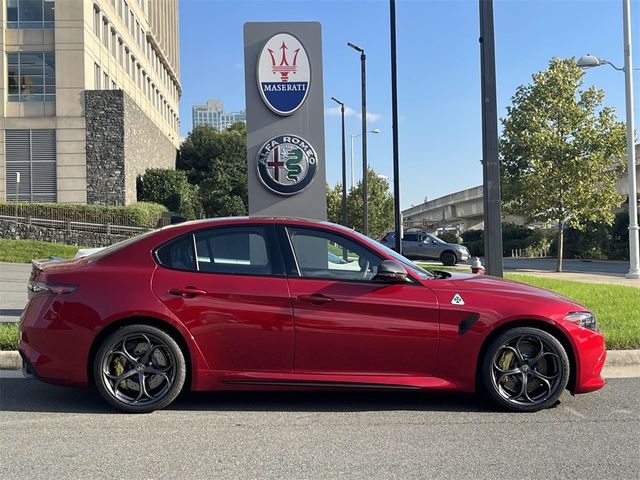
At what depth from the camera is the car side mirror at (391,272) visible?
500 centimetres

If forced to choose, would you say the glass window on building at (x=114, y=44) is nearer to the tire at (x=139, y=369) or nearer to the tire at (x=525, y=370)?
the tire at (x=139, y=369)

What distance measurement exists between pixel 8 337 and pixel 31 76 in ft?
96.3

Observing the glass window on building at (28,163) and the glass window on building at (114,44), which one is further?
the glass window on building at (114,44)

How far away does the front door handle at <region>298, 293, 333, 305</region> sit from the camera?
5008 mm

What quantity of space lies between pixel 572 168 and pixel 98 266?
22.1m

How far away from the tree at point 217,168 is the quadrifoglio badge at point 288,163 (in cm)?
3657

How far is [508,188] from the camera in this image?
88.6ft

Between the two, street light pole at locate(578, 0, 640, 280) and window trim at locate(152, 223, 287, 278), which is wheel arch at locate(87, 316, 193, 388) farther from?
street light pole at locate(578, 0, 640, 280)

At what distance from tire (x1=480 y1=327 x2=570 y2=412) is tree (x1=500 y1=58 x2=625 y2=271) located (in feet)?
66.7

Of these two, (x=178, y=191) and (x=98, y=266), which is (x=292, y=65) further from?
(x=178, y=191)

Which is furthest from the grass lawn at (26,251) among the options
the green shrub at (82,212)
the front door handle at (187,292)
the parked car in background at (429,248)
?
the front door handle at (187,292)

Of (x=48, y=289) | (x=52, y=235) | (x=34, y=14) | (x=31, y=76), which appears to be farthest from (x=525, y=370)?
(x=34, y=14)

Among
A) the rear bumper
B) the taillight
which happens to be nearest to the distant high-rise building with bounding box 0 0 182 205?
the taillight

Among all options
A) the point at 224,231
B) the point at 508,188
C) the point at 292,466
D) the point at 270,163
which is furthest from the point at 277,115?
the point at 508,188
